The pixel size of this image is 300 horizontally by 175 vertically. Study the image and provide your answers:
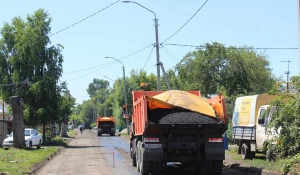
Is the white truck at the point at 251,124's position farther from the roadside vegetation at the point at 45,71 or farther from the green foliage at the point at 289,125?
the roadside vegetation at the point at 45,71

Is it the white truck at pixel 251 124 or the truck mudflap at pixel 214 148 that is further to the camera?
the white truck at pixel 251 124

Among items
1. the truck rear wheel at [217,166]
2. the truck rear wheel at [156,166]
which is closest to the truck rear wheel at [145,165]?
the truck rear wheel at [156,166]

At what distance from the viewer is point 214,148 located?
1481 centimetres

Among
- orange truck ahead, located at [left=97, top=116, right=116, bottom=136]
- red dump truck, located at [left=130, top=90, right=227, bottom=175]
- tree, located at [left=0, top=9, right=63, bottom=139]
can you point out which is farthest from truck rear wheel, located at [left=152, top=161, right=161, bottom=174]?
orange truck ahead, located at [left=97, top=116, right=116, bottom=136]

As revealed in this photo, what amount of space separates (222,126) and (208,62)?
34.6m

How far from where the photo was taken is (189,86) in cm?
4834

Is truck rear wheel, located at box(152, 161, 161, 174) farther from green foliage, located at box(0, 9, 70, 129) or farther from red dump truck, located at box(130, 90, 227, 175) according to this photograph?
green foliage, located at box(0, 9, 70, 129)

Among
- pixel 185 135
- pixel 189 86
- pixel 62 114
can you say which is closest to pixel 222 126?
pixel 185 135

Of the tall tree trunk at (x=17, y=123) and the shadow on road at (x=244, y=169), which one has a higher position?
the tall tree trunk at (x=17, y=123)

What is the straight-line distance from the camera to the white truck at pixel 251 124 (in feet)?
61.1

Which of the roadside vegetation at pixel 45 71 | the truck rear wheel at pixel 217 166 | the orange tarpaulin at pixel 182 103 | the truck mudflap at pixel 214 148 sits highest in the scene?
the roadside vegetation at pixel 45 71

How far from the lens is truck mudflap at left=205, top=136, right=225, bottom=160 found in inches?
579

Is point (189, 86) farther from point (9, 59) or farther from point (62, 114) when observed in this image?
point (9, 59)

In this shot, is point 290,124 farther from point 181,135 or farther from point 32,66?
point 32,66
